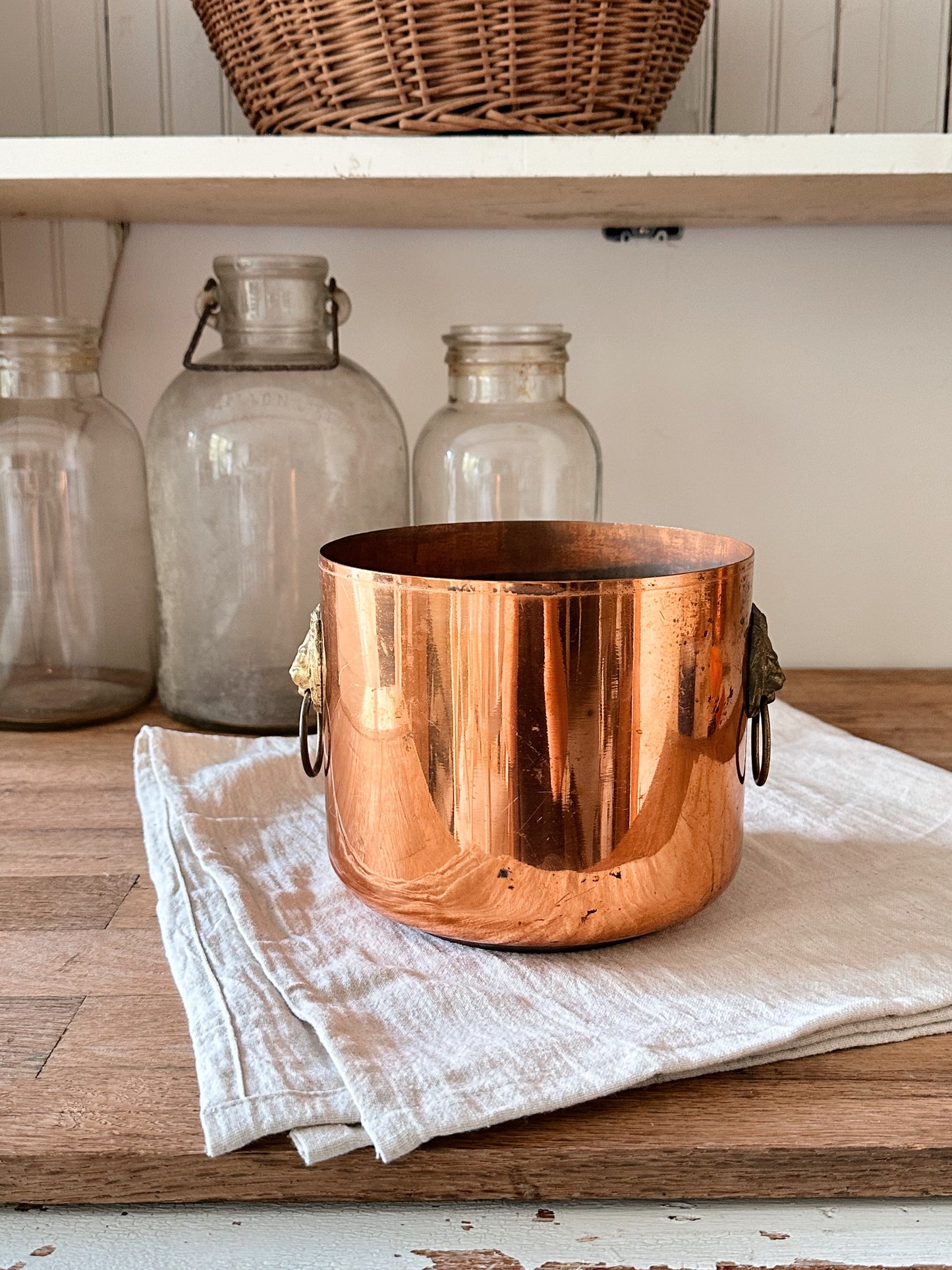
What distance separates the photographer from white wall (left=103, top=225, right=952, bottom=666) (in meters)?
0.95

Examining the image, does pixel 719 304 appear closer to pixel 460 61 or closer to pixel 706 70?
pixel 706 70

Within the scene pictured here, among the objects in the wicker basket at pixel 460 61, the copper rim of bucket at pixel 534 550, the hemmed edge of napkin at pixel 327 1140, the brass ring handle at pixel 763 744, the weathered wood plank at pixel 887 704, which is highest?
the wicker basket at pixel 460 61

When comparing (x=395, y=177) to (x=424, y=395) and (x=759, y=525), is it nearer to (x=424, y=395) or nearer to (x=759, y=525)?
(x=424, y=395)

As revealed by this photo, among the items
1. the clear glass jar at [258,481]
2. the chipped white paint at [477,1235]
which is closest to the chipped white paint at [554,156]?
the clear glass jar at [258,481]

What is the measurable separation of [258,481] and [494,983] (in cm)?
45

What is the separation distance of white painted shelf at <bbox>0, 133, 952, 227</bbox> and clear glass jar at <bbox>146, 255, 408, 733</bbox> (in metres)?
0.08

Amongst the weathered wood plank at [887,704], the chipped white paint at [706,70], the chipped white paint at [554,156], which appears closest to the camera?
the chipped white paint at [554,156]

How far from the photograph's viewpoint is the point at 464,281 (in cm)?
95

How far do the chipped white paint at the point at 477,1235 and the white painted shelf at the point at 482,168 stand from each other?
55cm

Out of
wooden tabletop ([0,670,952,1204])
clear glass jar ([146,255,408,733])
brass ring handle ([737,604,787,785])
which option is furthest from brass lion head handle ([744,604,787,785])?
clear glass jar ([146,255,408,733])

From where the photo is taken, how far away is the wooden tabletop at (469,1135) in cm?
37

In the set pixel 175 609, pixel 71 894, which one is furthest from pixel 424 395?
pixel 71 894

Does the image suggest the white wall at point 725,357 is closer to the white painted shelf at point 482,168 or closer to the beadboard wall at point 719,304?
the beadboard wall at point 719,304

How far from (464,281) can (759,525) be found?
1.05 feet
